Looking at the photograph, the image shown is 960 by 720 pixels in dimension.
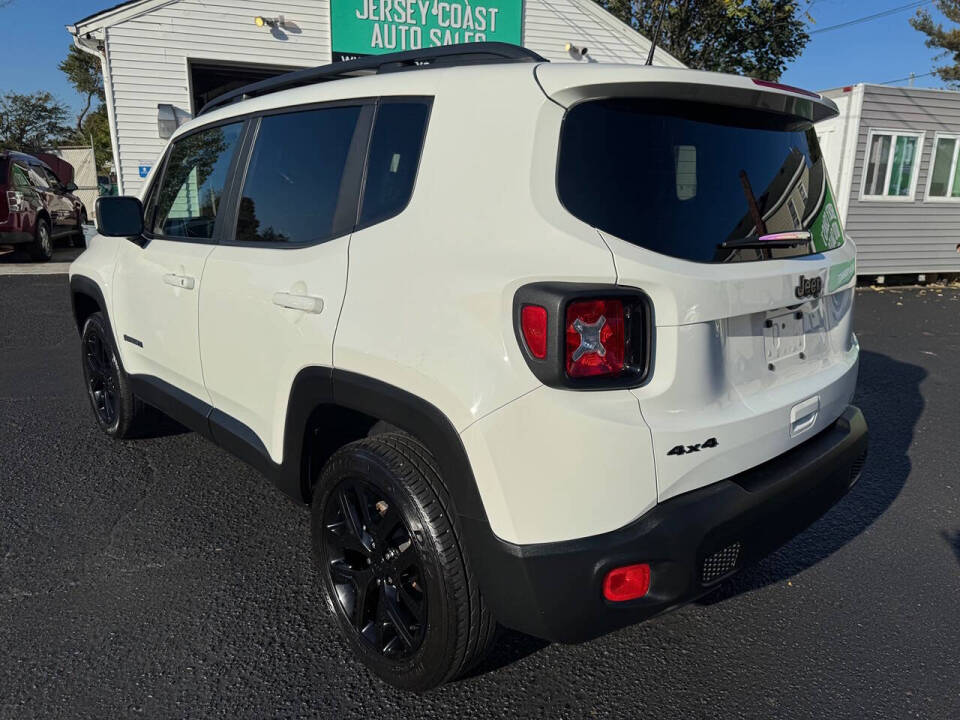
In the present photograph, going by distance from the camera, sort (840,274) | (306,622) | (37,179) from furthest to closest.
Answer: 1. (37,179)
2. (306,622)
3. (840,274)

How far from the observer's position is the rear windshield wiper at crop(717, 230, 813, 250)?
1977 millimetres

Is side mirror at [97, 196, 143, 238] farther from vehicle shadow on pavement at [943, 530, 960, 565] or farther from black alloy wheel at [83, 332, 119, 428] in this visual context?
Answer: vehicle shadow on pavement at [943, 530, 960, 565]

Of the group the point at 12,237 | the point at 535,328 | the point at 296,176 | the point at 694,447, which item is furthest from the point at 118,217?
the point at 12,237

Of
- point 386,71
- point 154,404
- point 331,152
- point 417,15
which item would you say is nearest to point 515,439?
point 331,152

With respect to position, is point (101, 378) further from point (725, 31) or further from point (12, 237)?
point (725, 31)

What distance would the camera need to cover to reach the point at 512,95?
6.22 feet

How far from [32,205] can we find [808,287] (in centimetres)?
1411

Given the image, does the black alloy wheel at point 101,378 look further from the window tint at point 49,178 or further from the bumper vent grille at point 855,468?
the window tint at point 49,178

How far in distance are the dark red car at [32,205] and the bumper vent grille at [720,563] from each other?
44.2 feet

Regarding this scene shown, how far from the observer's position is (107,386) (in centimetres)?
428

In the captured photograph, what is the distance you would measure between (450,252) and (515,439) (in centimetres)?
54

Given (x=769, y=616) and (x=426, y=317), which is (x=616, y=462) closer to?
(x=426, y=317)

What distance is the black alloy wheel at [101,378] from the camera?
13.6 ft

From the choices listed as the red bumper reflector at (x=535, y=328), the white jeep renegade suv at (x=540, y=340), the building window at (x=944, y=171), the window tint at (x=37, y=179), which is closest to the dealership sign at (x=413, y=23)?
the window tint at (x=37, y=179)
